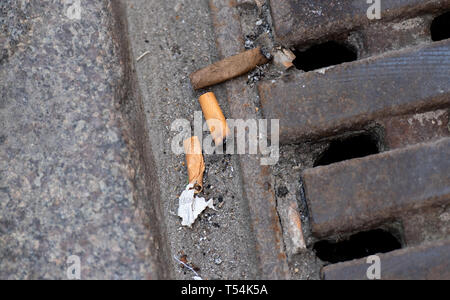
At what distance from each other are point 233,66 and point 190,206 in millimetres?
425

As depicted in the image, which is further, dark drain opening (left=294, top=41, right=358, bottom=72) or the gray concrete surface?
dark drain opening (left=294, top=41, right=358, bottom=72)

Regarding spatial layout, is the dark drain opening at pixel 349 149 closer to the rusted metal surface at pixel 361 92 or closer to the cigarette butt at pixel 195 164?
the rusted metal surface at pixel 361 92

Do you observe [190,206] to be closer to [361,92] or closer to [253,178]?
[253,178]

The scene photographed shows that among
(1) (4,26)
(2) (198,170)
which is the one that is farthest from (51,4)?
(2) (198,170)

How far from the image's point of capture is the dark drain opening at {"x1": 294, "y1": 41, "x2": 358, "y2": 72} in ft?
5.06

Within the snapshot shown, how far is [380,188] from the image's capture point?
1314 millimetres

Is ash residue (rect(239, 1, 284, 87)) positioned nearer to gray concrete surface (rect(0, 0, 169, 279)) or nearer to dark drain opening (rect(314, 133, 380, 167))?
dark drain opening (rect(314, 133, 380, 167))

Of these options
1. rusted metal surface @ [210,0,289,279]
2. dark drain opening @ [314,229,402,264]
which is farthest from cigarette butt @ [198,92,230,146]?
dark drain opening @ [314,229,402,264]

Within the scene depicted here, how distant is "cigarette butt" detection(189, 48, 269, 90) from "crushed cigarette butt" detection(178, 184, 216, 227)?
0.33 m

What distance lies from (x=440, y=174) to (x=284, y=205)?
408 mm

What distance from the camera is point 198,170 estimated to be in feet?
4.90

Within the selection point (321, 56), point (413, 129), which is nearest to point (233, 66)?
point (321, 56)

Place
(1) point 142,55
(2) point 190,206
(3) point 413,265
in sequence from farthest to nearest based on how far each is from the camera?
(1) point 142,55 → (2) point 190,206 → (3) point 413,265
